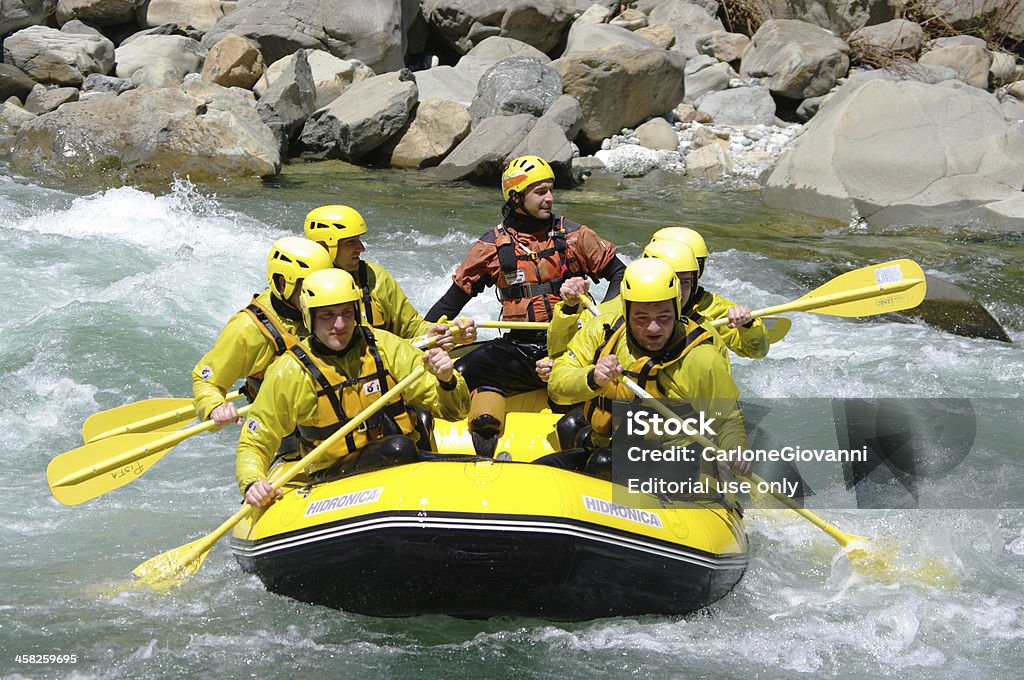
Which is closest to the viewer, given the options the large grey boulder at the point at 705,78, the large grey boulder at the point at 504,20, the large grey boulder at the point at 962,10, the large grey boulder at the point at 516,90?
the large grey boulder at the point at 516,90

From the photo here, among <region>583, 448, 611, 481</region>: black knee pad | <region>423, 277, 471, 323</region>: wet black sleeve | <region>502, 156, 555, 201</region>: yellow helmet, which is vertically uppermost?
<region>502, 156, 555, 201</region>: yellow helmet

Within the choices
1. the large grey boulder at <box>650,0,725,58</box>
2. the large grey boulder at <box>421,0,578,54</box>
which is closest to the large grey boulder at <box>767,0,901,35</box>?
the large grey boulder at <box>650,0,725,58</box>

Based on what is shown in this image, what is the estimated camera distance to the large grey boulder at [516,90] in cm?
1335

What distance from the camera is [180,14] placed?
17375 mm

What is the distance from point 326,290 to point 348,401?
0.48m

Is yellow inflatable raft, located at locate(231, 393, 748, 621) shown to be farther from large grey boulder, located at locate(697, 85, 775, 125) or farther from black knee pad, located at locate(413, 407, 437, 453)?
large grey boulder, located at locate(697, 85, 775, 125)

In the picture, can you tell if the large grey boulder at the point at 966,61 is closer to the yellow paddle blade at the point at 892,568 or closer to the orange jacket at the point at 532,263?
the orange jacket at the point at 532,263

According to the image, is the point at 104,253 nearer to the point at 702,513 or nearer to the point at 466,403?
the point at 466,403

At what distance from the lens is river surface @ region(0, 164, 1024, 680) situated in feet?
14.3

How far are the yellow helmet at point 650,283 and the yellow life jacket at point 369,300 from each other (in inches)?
57.6

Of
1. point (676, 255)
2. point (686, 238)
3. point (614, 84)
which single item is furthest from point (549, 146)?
point (676, 255)

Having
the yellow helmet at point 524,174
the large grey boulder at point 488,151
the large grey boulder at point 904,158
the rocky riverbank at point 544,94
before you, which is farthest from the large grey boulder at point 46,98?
the yellow helmet at point 524,174

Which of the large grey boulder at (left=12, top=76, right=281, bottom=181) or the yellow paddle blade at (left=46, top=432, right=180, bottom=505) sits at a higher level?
the yellow paddle blade at (left=46, top=432, right=180, bottom=505)

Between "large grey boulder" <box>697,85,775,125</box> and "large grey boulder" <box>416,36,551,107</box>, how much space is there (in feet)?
7.71
